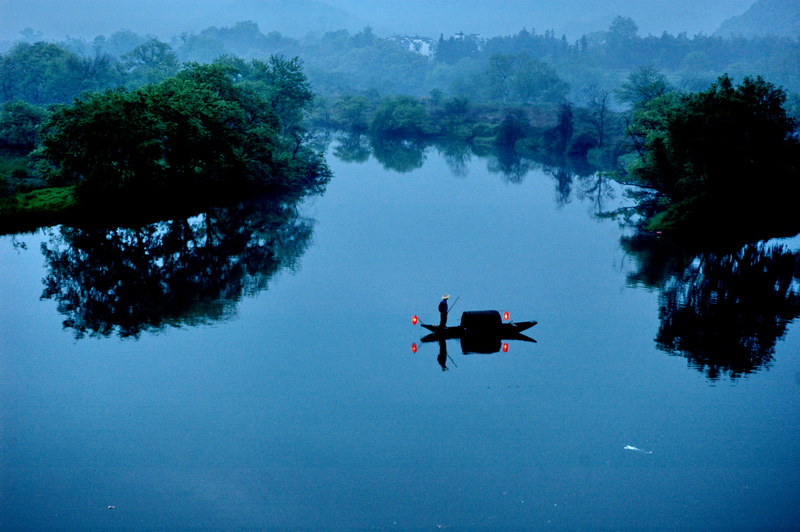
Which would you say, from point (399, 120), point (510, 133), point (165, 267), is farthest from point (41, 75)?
point (165, 267)

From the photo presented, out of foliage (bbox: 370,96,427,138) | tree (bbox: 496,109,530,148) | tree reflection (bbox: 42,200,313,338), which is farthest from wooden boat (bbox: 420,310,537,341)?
foliage (bbox: 370,96,427,138)

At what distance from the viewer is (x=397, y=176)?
325 ft

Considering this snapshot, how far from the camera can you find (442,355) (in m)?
36.8

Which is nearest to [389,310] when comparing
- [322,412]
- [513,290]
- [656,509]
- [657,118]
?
[513,290]

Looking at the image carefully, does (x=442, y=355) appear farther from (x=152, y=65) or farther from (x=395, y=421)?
(x=152, y=65)

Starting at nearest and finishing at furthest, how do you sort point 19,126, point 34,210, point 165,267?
1. point 165,267
2. point 34,210
3. point 19,126

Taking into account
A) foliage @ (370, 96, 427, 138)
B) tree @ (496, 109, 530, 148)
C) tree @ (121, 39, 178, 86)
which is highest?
tree @ (121, 39, 178, 86)

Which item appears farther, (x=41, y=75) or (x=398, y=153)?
(x=41, y=75)

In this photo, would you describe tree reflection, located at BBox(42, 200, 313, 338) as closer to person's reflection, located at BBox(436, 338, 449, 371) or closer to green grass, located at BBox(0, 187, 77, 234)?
green grass, located at BBox(0, 187, 77, 234)

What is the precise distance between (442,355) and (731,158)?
37.1 metres

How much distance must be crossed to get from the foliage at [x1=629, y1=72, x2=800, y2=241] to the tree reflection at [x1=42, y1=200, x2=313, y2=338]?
111 feet

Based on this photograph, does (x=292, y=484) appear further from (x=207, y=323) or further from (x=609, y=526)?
(x=207, y=323)

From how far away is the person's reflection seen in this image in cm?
3562

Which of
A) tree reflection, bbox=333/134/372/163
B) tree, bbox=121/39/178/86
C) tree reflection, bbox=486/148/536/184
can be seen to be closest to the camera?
tree reflection, bbox=486/148/536/184
